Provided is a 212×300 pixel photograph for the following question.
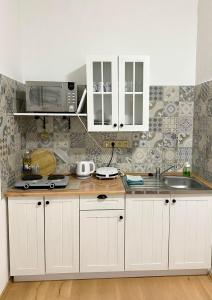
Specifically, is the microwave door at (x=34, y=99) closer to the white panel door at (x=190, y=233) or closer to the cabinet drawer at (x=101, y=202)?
the cabinet drawer at (x=101, y=202)

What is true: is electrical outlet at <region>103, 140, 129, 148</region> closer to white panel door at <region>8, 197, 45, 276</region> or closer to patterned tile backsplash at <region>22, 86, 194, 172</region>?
patterned tile backsplash at <region>22, 86, 194, 172</region>

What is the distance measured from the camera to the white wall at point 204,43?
2338 millimetres

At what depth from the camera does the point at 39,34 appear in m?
2.55

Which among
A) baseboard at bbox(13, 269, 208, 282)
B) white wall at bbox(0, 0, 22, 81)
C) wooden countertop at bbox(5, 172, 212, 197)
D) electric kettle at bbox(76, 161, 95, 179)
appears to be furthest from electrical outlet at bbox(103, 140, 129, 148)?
baseboard at bbox(13, 269, 208, 282)

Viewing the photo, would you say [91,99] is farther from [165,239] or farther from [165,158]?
[165,239]

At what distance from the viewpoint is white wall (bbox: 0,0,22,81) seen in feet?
6.70

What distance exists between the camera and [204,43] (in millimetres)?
2445

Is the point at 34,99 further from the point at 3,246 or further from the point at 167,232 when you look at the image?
the point at 167,232

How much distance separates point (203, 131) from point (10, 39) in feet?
6.26

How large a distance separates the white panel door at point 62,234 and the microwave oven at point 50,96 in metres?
0.80

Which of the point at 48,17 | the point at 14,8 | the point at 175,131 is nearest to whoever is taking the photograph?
the point at 14,8

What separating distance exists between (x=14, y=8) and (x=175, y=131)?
6.29 ft

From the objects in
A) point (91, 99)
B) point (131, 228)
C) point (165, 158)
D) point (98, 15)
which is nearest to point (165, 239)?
point (131, 228)

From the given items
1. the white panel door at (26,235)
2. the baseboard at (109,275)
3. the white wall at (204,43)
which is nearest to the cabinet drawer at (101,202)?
the white panel door at (26,235)
